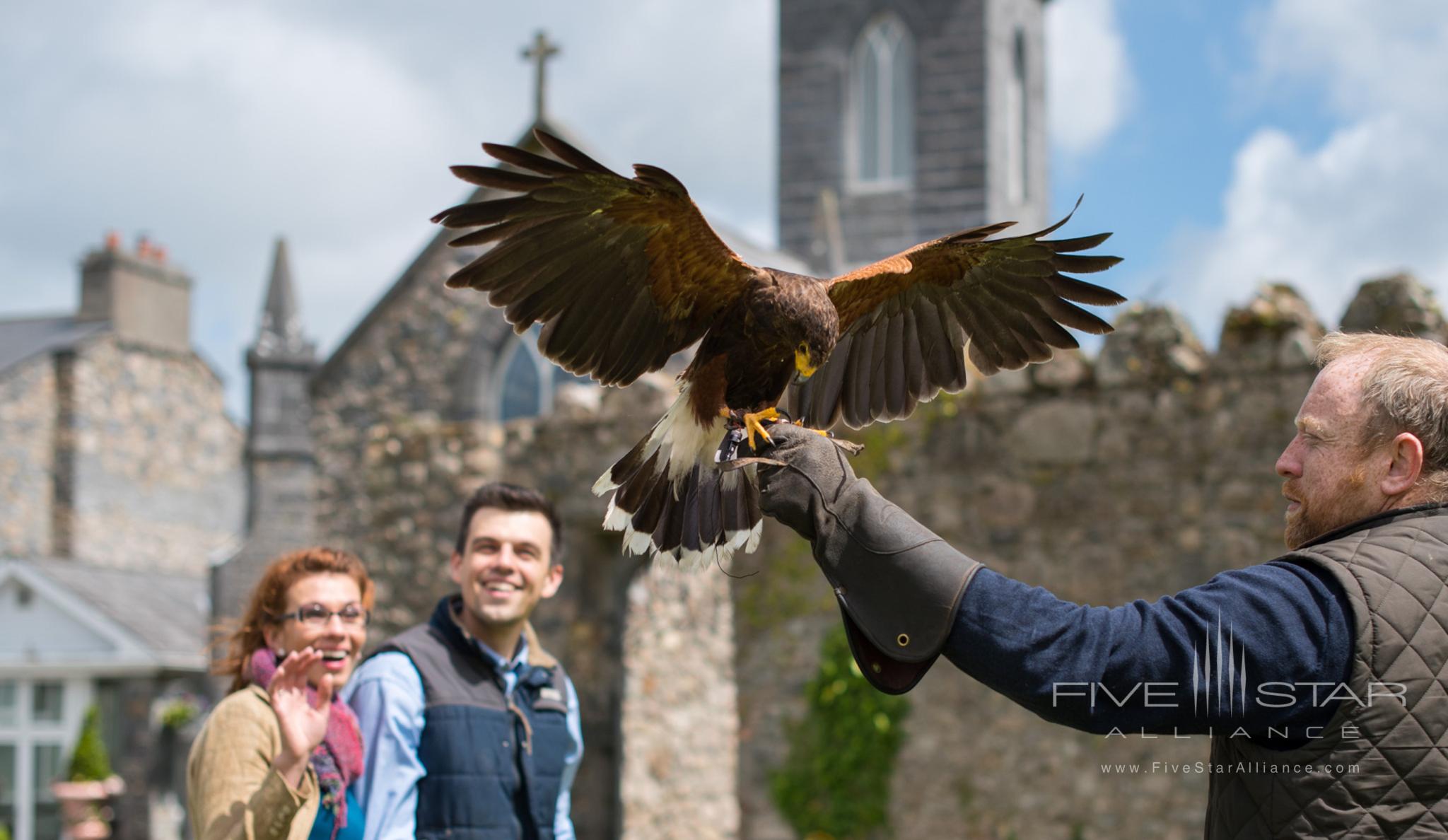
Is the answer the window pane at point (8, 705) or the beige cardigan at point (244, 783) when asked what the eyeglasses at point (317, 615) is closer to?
the beige cardigan at point (244, 783)

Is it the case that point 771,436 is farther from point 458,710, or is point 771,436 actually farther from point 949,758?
point 949,758

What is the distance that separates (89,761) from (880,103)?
12.2 metres

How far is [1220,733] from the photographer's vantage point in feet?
5.94

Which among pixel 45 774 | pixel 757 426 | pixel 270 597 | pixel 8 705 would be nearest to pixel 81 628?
pixel 8 705

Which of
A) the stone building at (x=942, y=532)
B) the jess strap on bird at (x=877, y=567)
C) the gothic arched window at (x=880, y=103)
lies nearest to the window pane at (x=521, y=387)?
the stone building at (x=942, y=532)

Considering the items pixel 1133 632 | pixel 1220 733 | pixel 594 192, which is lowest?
pixel 1220 733

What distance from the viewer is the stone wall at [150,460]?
21.0m

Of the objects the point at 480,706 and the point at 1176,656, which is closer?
the point at 1176,656

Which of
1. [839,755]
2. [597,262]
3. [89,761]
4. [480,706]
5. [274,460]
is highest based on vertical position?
[597,262]

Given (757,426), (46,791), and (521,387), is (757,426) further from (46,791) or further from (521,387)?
(46,791)

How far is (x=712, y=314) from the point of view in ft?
9.11

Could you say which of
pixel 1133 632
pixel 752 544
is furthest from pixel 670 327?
pixel 1133 632

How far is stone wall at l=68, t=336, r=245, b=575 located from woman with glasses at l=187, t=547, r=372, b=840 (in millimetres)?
19788

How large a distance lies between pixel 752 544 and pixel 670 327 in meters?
0.66
